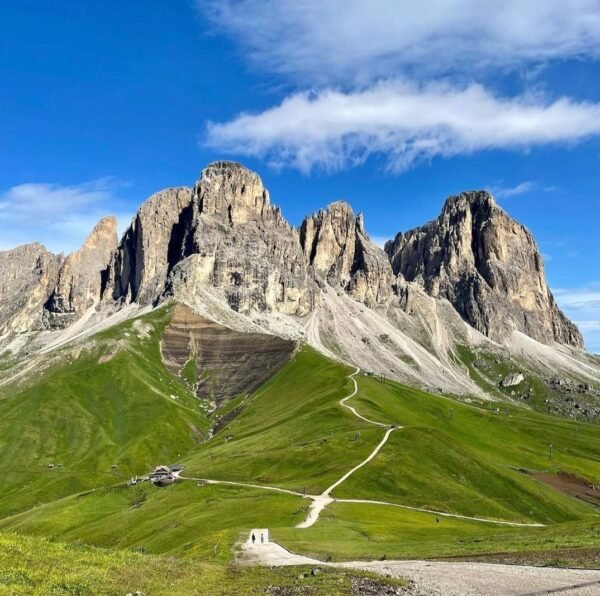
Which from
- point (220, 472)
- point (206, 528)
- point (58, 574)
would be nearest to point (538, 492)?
point (220, 472)

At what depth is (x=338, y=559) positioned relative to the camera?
2178 inches

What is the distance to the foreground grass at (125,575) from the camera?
32.8m

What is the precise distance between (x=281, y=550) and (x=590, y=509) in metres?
127

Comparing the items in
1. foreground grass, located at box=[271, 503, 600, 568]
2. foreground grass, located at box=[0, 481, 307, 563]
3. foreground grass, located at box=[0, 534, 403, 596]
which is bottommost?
foreground grass, located at box=[0, 481, 307, 563]

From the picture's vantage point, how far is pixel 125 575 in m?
37.3

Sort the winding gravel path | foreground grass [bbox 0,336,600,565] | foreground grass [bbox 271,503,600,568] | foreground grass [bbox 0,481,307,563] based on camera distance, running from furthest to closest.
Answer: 1. the winding gravel path
2. foreground grass [bbox 0,481,307,563]
3. foreground grass [bbox 0,336,600,565]
4. foreground grass [bbox 271,503,600,568]

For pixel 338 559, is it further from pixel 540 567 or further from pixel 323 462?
pixel 323 462

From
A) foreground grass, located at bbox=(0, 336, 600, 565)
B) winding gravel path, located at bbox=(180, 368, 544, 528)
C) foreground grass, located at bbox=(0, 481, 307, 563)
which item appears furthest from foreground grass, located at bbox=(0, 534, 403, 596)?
winding gravel path, located at bbox=(180, 368, 544, 528)

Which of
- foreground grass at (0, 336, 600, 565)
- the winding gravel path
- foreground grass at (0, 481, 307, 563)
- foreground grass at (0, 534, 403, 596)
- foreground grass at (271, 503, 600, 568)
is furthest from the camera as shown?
the winding gravel path

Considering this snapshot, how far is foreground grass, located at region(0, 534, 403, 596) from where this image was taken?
108 feet

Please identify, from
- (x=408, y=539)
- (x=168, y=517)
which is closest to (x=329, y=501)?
(x=168, y=517)

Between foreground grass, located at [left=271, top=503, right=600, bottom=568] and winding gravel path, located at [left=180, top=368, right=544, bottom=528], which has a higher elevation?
foreground grass, located at [left=271, top=503, right=600, bottom=568]

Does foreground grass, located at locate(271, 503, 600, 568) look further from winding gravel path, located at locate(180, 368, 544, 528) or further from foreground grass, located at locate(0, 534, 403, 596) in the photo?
foreground grass, located at locate(0, 534, 403, 596)

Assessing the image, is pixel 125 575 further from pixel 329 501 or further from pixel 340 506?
pixel 329 501
